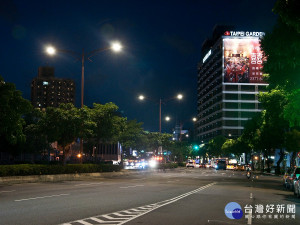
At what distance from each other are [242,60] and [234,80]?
695 centimetres

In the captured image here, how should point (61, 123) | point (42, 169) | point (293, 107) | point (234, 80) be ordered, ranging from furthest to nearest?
point (234, 80)
point (61, 123)
point (42, 169)
point (293, 107)

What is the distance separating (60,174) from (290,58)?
72.3ft

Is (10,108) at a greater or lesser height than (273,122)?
lesser

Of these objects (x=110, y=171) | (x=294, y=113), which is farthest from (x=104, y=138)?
(x=294, y=113)

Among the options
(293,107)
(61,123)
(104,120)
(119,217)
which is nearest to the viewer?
(119,217)

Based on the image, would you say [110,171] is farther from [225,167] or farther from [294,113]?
[225,167]

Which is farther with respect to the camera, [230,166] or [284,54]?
[230,166]

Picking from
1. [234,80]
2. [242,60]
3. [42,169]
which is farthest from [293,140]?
[234,80]

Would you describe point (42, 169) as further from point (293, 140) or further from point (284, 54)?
point (293, 140)

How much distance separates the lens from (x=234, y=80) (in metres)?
141

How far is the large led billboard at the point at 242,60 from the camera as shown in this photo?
13812 centimetres

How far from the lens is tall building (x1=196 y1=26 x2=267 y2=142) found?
139125 mm

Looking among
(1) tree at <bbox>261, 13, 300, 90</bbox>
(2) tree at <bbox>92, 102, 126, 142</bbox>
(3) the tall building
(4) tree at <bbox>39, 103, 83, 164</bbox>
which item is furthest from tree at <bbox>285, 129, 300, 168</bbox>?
(3) the tall building

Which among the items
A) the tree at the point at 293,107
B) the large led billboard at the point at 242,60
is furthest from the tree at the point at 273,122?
the large led billboard at the point at 242,60
